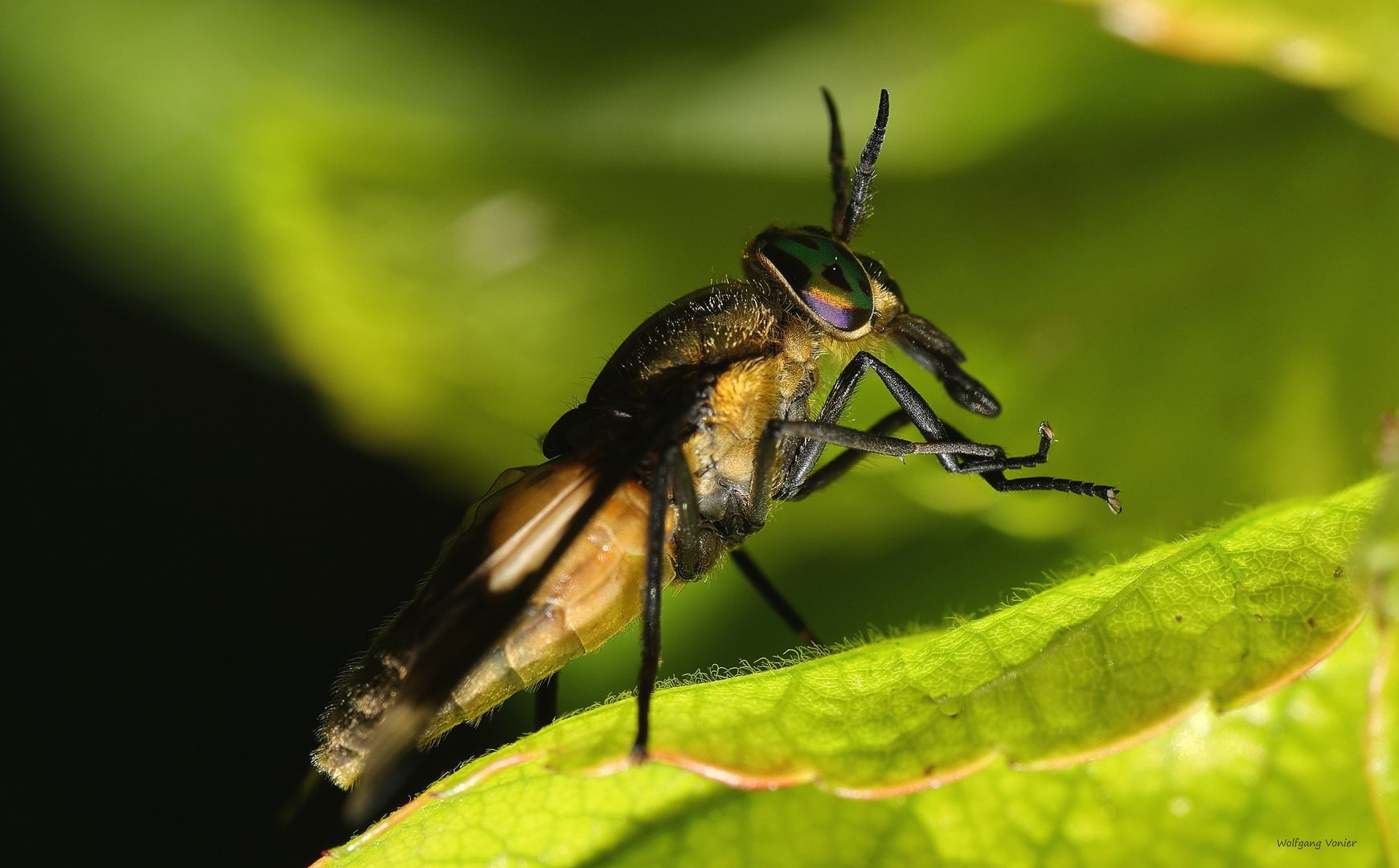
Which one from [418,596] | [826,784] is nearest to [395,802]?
[418,596]

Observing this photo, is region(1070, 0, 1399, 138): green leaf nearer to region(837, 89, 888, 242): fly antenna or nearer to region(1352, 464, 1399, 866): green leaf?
region(837, 89, 888, 242): fly antenna

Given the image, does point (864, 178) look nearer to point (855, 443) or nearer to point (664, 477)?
point (855, 443)

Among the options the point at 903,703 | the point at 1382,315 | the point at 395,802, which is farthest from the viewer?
the point at 1382,315

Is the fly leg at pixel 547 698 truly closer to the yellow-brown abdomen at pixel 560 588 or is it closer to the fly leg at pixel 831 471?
the yellow-brown abdomen at pixel 560 588

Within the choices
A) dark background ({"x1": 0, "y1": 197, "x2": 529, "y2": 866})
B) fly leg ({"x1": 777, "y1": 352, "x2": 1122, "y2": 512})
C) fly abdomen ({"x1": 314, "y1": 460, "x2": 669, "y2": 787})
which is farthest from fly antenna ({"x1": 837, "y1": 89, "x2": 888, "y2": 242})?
dark background ({"x1": 0, "y1": 197, "x2": 529, "y2": 866})

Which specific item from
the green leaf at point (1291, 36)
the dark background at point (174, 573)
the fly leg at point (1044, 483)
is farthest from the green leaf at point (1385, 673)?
the dark background at point (174, 573)

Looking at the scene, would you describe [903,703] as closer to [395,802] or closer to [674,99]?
[395,802]
